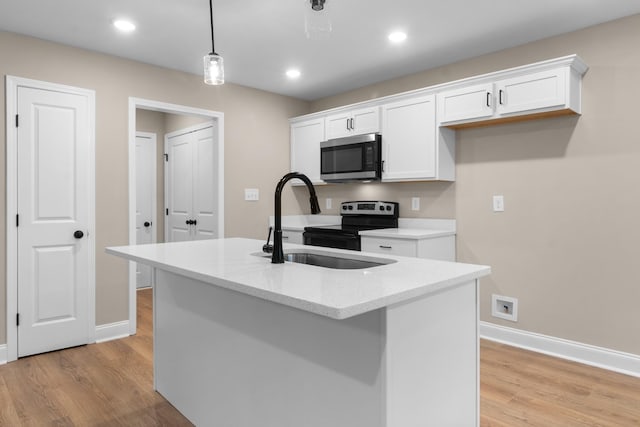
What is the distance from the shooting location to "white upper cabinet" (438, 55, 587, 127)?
9.23 ft

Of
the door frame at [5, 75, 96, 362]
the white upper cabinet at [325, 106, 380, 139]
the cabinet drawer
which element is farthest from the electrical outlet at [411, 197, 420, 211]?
the door frame at [5, 75, 96, 362]

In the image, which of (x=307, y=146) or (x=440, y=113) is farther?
(x=307, y=146)

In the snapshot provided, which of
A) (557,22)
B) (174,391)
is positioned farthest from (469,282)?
(557,22)

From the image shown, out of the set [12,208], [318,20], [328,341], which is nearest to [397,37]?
[318,20]

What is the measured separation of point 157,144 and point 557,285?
488 cm

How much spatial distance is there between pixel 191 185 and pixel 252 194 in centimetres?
95

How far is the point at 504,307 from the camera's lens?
340cm

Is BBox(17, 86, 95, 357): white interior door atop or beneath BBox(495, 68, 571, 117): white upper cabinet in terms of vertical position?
beneath

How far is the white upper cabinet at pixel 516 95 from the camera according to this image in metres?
2.81

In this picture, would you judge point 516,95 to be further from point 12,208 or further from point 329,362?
point 12,208

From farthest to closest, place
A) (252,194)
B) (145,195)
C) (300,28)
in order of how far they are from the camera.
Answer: (145,195) < (252,194) < (300,28)

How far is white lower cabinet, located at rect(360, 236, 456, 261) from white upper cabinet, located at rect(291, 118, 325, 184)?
3.86 feet

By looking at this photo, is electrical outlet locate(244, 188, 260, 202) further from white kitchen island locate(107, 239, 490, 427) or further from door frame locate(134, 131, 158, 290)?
white kitchen island locate(107, 239, 490, 427)

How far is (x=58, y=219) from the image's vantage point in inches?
129
